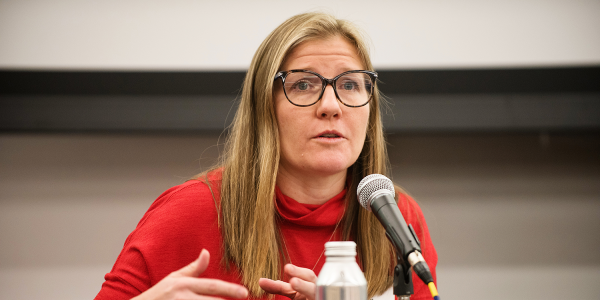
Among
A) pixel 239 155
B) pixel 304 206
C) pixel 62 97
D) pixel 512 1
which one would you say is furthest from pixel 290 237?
pixel 512 1

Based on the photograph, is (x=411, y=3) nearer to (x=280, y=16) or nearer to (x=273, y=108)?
(x=280, y=16)

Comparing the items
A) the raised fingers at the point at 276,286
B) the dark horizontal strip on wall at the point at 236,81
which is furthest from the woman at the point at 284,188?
the dark horizontal strip on wall at the point at 236,81

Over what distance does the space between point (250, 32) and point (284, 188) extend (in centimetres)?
116

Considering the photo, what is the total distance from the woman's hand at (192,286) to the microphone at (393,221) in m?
0.26

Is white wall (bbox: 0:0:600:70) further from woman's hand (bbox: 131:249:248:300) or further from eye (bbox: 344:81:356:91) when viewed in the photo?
woman's hand (bbox: 131:249:248:300)

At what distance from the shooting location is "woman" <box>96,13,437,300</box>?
108 centimetres

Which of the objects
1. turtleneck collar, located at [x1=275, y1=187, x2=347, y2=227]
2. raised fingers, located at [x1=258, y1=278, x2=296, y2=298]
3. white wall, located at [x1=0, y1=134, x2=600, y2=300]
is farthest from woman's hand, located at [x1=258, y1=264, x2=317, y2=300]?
white wall, located at [x1=0, y1=134, x2=600, y2=300]

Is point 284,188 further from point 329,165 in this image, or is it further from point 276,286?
point 276,286

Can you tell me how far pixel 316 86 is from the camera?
111 centimetres

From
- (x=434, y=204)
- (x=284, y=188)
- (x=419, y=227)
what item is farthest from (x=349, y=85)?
(x=434, y=204)

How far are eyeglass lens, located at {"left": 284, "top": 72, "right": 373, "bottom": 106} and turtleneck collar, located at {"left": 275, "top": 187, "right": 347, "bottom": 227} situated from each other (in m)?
0.27

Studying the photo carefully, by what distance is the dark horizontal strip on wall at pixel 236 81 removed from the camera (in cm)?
206

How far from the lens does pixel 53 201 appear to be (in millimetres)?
2406

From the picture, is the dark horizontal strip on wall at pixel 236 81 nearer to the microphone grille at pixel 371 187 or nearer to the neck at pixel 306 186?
the neck at pixel 306 186
